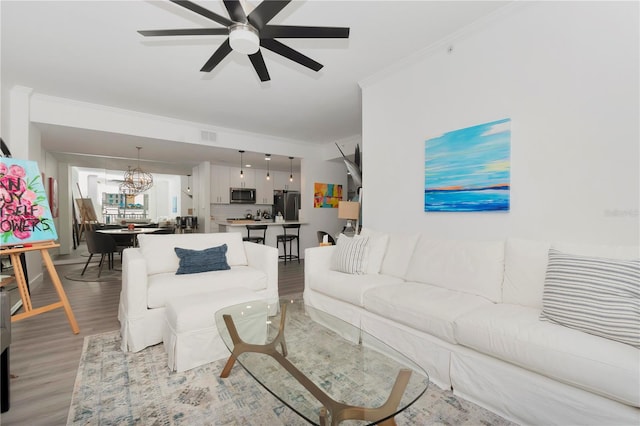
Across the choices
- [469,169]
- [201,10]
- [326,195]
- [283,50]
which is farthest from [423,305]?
[326,195]

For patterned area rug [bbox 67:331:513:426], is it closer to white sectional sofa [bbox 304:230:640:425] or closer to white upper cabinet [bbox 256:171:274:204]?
white sectional sofa [bbox 304:230:640:425]

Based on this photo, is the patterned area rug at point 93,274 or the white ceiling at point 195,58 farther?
the patterned area rug at point 93,274

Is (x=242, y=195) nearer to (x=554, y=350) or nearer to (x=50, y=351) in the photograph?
(x=50, y=351)

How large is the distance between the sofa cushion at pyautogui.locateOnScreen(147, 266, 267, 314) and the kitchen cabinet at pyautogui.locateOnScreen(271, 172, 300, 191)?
20.1ft

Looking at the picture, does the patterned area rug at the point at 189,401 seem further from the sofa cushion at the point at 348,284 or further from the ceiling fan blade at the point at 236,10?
the ceiling fan blade at the point at 236,10

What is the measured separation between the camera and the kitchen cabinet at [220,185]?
799 centimetres

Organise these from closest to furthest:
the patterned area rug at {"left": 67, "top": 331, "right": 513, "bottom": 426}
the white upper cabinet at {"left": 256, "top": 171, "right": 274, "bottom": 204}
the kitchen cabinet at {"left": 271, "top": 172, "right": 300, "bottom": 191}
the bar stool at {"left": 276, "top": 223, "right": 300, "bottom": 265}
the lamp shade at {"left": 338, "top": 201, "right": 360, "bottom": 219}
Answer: the patterned area rug at {"left": 67, "top": 331, "right": 513, "bottom": 426} → the lamp shade at {"left": 338, "top": 201, "right": 360, "bottom": 219} → the bar stool at {"left": 276, "top": 223, "right": 300, "bottom": 265} → the white upper cabinet at {"left": 256, "top": 171, "right": 274, "bottom": 204} → the kitchen cabinet at {"left": 271, "top": 172, "right": 300, "bottom": 191}

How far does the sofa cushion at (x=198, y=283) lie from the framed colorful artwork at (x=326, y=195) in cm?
412

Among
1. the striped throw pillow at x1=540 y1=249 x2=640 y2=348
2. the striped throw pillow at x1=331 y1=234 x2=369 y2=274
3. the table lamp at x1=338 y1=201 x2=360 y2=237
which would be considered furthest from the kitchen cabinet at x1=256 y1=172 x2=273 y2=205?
the striped throw pillow at x1=540 y1=249 x2=640 y2=348

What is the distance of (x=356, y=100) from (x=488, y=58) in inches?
80.9

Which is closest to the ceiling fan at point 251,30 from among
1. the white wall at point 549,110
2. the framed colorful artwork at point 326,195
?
the white wall at point 549,110

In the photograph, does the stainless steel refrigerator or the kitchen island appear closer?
the kitchen island

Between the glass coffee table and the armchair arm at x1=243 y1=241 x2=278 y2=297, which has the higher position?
the armchair arm at x1=243 y1=241 x2=278 y2=297

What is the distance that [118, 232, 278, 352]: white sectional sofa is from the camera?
2369mm
